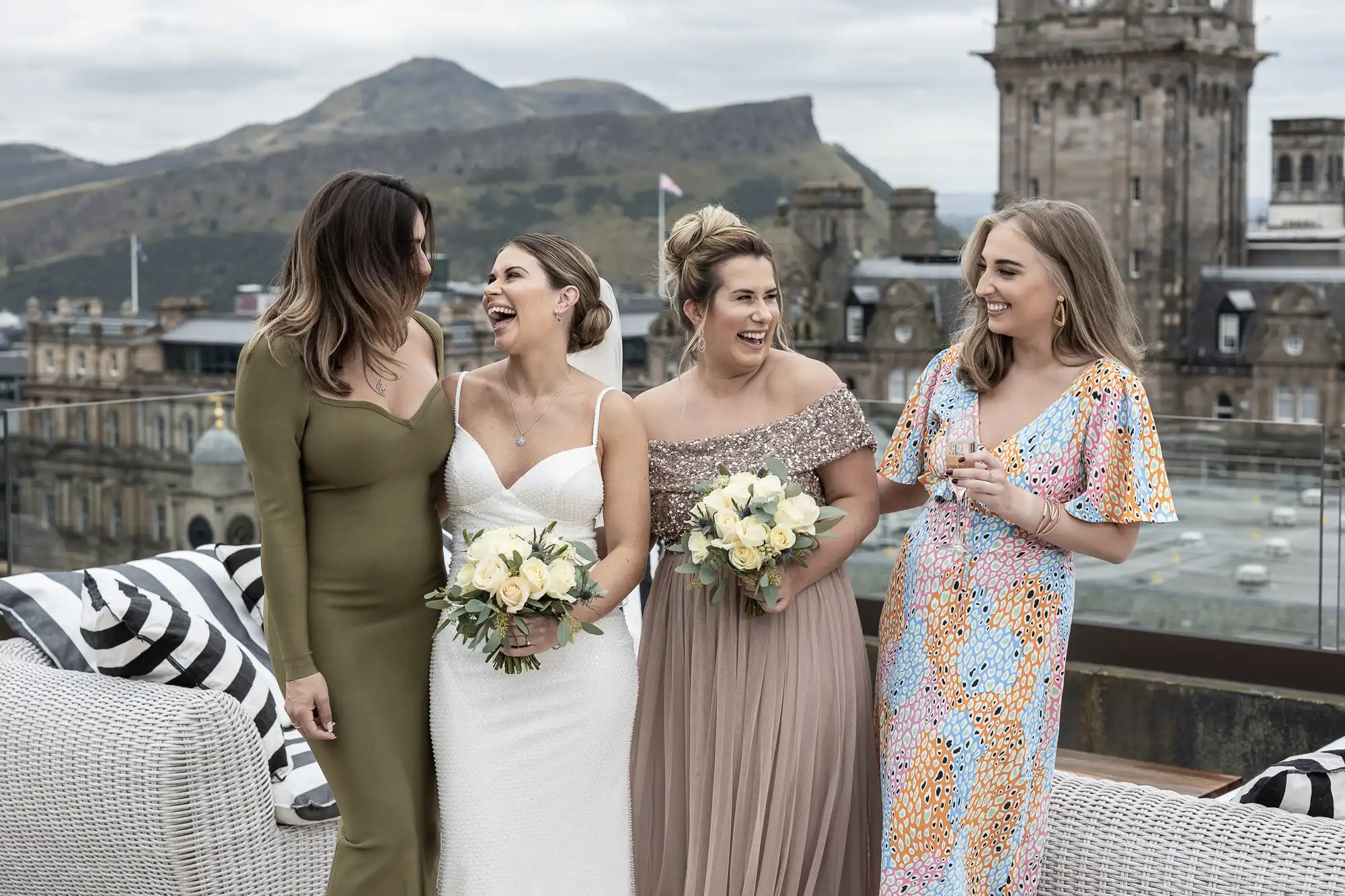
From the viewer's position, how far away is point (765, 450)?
9.75 ft

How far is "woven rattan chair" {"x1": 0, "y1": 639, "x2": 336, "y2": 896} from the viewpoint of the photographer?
3330 millimetres

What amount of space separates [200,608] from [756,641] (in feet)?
6.04

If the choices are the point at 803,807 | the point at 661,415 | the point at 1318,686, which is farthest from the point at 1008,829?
the point at 1318,686

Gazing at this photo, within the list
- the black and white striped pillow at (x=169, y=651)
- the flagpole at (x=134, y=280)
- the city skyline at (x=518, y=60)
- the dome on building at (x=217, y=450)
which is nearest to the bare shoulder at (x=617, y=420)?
the black and white striped pillow at (x=169, y=651)

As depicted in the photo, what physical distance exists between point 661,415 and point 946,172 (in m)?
102

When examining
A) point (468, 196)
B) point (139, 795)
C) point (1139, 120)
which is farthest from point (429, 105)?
point (139, 795)

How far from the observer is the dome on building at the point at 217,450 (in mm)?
8070

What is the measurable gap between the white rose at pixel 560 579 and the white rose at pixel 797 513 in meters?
0.36

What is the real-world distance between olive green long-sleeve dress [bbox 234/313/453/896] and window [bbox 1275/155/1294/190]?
95.5 meters

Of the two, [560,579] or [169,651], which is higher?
[560,579]

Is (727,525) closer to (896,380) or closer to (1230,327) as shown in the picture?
(896,380)

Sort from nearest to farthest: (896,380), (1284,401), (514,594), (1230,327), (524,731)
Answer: (514,594) → (524,731) → (1284,401) → (1230,327) → (896,380)

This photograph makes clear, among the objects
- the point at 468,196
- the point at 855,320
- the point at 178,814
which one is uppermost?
the point at 468,196

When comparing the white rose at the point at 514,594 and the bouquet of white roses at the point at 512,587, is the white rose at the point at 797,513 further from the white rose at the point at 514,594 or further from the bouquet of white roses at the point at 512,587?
the white rose at the point at 514,594
